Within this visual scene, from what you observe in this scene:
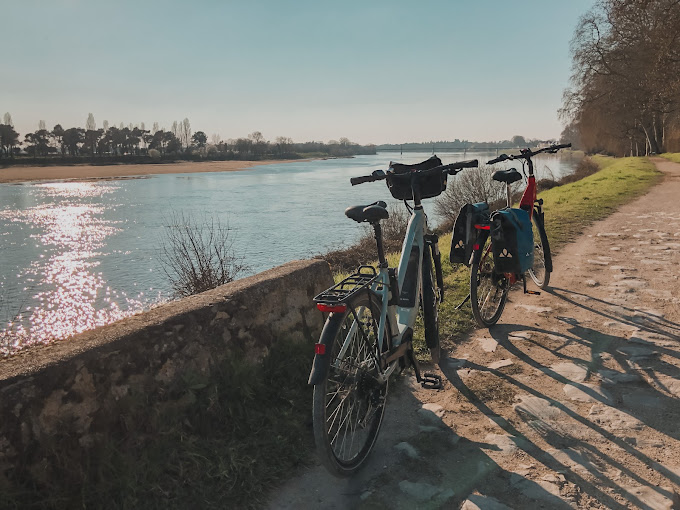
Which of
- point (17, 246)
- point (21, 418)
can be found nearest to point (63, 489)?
point (21, 418)

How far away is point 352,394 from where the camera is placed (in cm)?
276

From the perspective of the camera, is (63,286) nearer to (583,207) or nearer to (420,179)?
(420,179)

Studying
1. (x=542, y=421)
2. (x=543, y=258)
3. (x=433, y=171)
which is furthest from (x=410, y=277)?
(x=543, y=258)

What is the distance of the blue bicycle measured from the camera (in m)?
2.49

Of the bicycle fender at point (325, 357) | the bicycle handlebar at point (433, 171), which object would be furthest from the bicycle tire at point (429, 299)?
the bicycle fender at point (325, 357)

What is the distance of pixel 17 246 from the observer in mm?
15969

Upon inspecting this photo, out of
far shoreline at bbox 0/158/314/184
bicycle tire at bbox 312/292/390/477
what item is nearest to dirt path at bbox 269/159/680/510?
bicycle tire at bbox 312/292/390/477

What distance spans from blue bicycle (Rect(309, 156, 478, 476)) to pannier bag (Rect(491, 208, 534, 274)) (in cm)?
102

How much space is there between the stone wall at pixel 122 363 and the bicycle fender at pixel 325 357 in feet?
2.69

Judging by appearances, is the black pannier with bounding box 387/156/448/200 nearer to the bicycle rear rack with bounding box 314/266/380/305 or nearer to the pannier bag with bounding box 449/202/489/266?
the bicycle rear rack with bounding box 314/266/380/305

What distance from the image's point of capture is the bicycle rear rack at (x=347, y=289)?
2.52m

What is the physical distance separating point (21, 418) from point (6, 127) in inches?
3903

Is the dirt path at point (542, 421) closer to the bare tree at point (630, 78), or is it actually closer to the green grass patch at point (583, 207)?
the green grass patch at point (583, 207)

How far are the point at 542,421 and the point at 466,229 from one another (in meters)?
1.83
